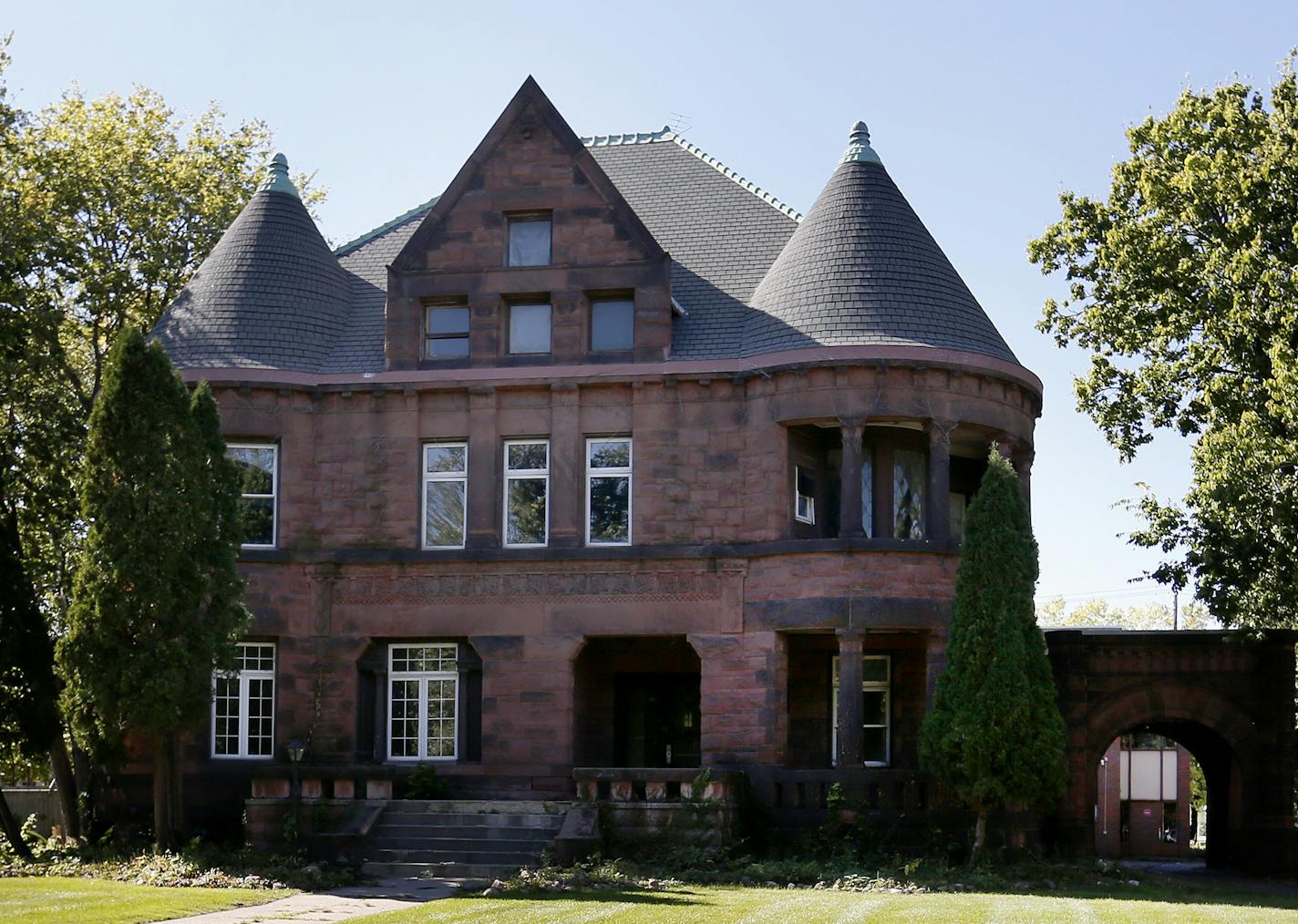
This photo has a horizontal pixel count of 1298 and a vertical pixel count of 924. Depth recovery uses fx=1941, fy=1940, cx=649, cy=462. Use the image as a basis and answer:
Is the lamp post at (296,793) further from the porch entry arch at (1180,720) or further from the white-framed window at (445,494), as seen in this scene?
the porch entry arch at (1180,720)

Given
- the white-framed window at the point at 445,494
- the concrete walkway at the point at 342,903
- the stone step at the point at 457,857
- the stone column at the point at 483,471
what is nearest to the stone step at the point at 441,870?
the stone step at the point at 457,857

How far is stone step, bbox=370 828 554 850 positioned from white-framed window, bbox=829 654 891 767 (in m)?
6.64

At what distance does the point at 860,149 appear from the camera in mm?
33875

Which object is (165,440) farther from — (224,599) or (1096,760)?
(1096,760)

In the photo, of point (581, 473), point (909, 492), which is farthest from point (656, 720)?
point (909, 492)

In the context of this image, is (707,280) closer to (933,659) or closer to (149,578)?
(933,659)

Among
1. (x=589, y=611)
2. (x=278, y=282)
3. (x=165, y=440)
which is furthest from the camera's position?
(x=278, y=282)

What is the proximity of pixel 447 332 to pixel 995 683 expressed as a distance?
11.7 meters

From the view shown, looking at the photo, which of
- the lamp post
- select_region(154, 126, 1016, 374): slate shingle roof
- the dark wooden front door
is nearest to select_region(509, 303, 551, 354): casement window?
select_region(154, 126, 1016, 374): slate shingle roof

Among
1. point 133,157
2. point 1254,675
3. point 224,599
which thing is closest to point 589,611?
point 224,599

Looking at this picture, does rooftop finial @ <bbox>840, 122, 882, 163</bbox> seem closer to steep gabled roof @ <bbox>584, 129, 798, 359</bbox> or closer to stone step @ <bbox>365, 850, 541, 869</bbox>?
steep gabled roof @ <bbox>584, 129, 798, 359</bbox>

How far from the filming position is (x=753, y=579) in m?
31.4

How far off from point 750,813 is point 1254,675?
961cm

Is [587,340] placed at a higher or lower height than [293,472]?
higher
